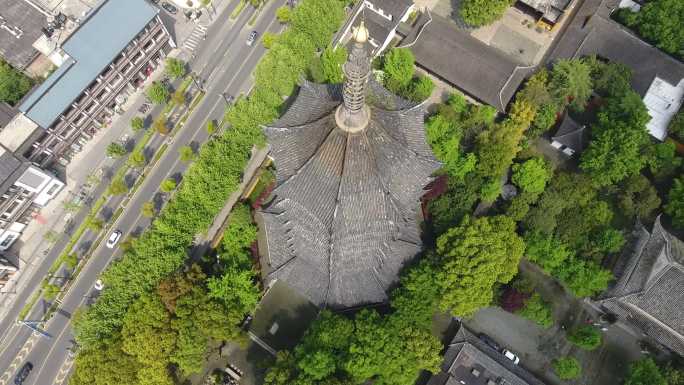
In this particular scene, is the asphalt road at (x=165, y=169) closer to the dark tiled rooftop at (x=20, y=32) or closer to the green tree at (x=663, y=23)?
the dark tiled rooftop at (x=20, y=32)

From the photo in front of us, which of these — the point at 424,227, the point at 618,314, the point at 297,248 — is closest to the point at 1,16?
the point at 297,248

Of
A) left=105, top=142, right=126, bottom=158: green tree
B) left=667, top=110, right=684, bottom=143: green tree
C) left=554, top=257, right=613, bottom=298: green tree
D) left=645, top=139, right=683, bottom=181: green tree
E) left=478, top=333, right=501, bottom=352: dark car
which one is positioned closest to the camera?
left=554, top=257, right=613, bottom=298: green tree

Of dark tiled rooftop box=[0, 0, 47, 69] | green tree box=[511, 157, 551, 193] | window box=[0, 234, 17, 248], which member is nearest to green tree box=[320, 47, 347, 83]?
green tree box=[511, 157, 551, 193]

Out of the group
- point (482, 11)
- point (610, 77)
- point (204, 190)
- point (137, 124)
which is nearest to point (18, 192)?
point (137, 124)

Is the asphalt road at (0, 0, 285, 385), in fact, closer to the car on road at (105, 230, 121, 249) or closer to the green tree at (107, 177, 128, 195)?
the car on road at (105, 230, 121, 249)

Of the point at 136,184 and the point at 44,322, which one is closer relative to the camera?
the point at 44,322

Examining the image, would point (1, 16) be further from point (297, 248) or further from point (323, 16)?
point (297, 248)

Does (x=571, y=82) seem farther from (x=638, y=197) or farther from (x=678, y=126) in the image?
(x=638, y=197)
